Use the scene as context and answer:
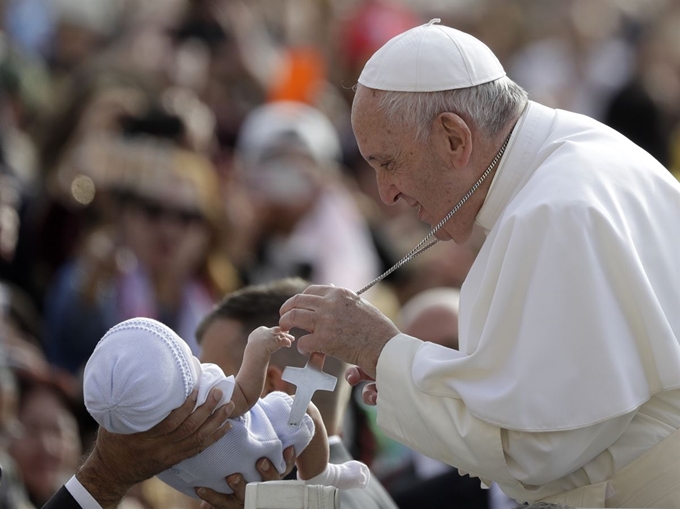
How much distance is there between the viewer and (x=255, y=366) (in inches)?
147

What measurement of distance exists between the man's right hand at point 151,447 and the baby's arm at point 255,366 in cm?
6

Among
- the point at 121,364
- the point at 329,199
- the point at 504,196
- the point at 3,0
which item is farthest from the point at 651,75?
the point at 121,364


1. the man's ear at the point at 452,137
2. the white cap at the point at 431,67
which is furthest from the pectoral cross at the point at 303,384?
the white cap at the point at 431,67

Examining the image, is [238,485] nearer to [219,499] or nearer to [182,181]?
[219,499]

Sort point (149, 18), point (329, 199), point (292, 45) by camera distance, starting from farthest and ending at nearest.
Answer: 1. point (292, 45)
2. point (149, 18)
3. point (329, 199)

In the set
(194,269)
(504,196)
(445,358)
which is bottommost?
(194,269)

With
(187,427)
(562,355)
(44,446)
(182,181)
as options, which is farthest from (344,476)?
(182,181)

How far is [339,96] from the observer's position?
35.7 feet

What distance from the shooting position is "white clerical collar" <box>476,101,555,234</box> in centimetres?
396

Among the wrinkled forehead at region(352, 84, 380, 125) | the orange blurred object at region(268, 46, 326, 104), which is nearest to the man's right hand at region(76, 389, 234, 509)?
the wrinkled forehead at region(352, 84, 380, 125)

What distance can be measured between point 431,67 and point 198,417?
130 centimetres

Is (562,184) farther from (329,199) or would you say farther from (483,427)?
(329,199)

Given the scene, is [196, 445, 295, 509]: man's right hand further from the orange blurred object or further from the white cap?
the orange blurred object

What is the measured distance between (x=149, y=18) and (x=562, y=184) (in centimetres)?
691
